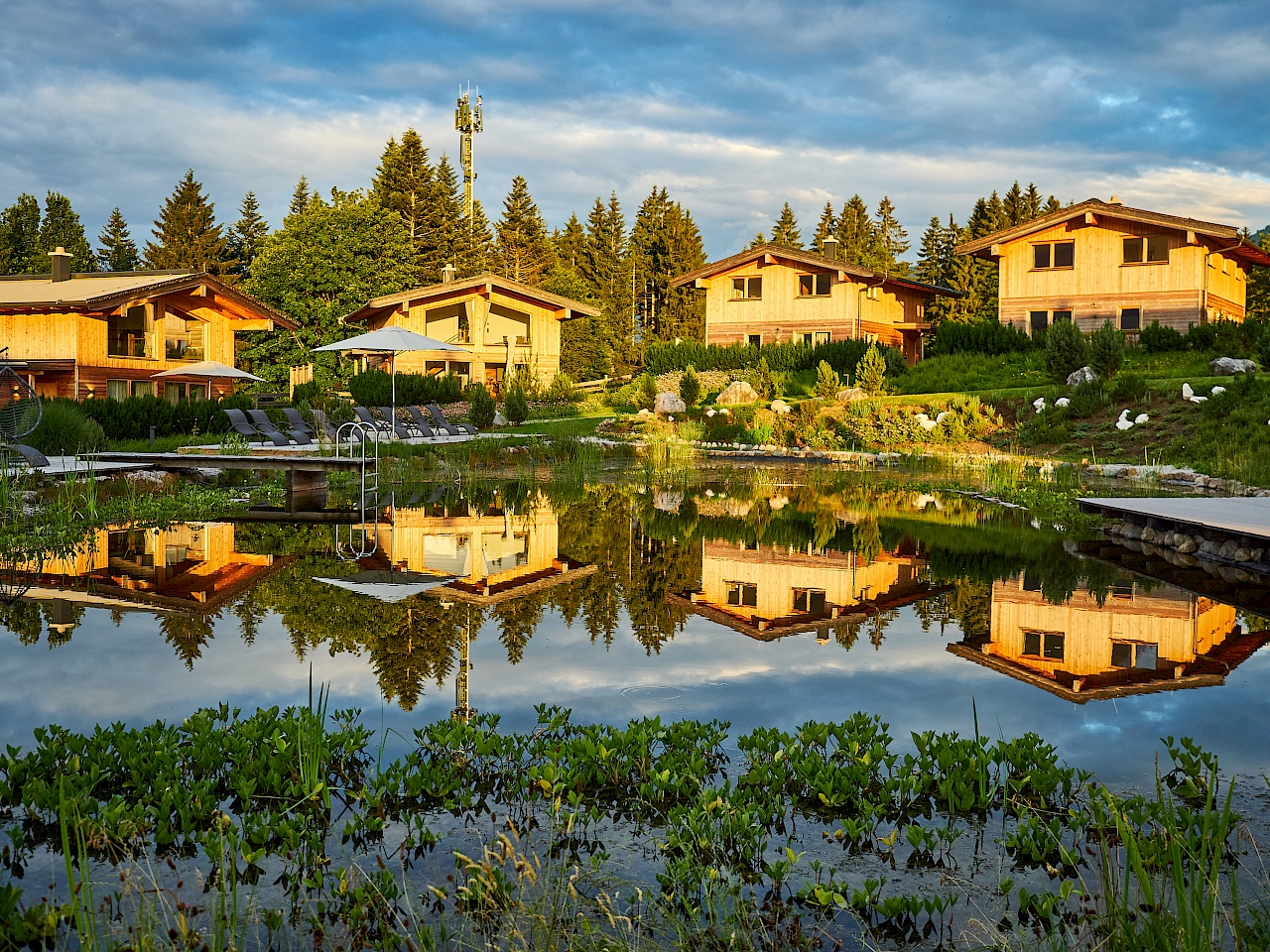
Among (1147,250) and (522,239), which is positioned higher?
(522,239)

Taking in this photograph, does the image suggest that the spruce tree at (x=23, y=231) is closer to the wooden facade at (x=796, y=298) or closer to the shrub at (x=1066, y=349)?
the wooden facade at (x=796, y=298)

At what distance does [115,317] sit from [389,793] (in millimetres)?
34315

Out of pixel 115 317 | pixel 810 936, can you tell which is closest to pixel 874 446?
pixel 810 936

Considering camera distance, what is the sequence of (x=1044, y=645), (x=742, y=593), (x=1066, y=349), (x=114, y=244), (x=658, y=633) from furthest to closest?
(x=114, y=244) → (x=1066, y=349) → (x=742, y=593) → (x=658, y=633) → (x=1044, y=645)

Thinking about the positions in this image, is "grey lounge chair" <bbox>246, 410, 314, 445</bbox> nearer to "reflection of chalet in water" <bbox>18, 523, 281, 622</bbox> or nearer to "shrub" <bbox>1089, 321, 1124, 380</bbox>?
"reflection of chalet in water" <bbox>18, 523, 281, 622</bbox>

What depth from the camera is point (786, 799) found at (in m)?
3.89

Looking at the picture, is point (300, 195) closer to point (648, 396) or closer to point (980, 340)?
point (648, 396)

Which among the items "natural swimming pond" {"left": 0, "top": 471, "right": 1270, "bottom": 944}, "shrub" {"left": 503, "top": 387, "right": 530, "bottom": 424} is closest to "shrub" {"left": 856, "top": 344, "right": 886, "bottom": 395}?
"shrub" {"left": 503, "top": 387, "right": 530, "bottom": 424}

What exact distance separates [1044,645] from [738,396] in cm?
2324

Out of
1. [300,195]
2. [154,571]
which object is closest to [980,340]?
[154,571]

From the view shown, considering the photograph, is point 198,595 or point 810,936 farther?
point 198,595

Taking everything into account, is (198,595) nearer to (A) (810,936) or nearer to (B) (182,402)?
(A) (810,936)

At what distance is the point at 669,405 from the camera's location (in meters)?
27.8

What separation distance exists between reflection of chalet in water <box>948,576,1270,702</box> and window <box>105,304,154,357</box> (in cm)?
3259
